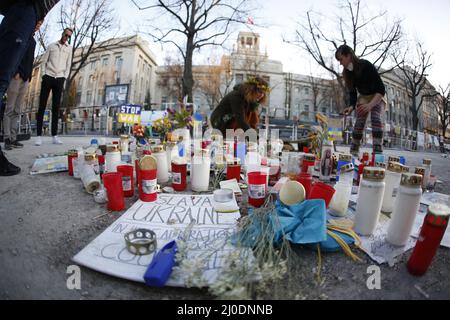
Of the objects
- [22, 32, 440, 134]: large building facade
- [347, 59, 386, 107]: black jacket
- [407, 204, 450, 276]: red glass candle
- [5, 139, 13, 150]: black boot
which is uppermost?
[22, 32, 440, 134]: large building facade

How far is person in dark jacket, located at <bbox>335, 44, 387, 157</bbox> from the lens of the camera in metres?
3.59

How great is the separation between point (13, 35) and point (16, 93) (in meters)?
2.25

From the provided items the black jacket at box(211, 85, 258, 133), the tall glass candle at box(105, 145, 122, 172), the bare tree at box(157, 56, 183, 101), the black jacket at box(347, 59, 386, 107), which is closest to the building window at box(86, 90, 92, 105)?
the bare tree at box(157, 56, 183, 101)

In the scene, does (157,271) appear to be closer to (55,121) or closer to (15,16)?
(15,16)

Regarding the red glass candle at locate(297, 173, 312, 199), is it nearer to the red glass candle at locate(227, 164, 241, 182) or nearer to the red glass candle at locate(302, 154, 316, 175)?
the red glass candle at locate(302, 154, 316, 175)

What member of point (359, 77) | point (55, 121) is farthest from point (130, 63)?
point (359, 77)

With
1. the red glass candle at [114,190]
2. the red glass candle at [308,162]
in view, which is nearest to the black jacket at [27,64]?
the red glass candle at [114,190]

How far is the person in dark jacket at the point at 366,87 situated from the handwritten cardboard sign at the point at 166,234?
3098mm

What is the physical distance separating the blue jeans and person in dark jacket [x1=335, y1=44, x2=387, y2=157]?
12.6 ft

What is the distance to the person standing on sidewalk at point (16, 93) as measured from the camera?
3525 millimetres

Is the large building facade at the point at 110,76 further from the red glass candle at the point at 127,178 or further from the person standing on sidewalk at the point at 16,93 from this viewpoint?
the red glass candle at the point at 127,178

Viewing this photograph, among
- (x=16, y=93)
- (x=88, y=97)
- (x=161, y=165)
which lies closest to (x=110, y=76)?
(x=88, y=97)
